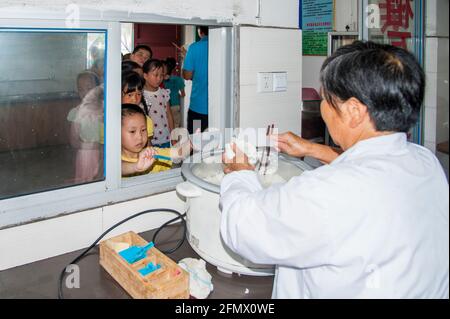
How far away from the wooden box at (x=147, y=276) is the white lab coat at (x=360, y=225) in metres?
0.26

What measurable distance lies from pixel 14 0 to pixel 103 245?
0.70m

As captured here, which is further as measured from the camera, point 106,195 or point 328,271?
point 106,195

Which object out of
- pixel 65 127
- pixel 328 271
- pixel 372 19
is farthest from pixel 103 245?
pixel 372 19

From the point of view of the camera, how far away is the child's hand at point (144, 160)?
1.50 metres

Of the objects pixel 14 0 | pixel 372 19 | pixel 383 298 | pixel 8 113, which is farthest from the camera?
pixel 372 19

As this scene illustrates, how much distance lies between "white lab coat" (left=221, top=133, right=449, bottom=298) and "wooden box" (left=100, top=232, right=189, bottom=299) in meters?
0.26

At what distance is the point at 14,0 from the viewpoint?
1.07 m

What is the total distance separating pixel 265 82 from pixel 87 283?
996 millimetres

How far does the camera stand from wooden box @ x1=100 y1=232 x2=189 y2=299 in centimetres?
100

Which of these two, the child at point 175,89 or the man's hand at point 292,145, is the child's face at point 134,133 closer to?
the man's hand at point 292,145

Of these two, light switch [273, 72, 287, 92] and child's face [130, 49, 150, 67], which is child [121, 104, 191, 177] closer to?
light switch [273, 72, 287, 92]

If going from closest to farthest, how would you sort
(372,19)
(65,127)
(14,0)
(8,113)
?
(14,0)
(8,113)
(65,127)
(372,19)

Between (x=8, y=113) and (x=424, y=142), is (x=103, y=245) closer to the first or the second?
(x=8, y=113)

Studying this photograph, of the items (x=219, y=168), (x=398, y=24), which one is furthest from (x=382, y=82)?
(x=398, y=24)
